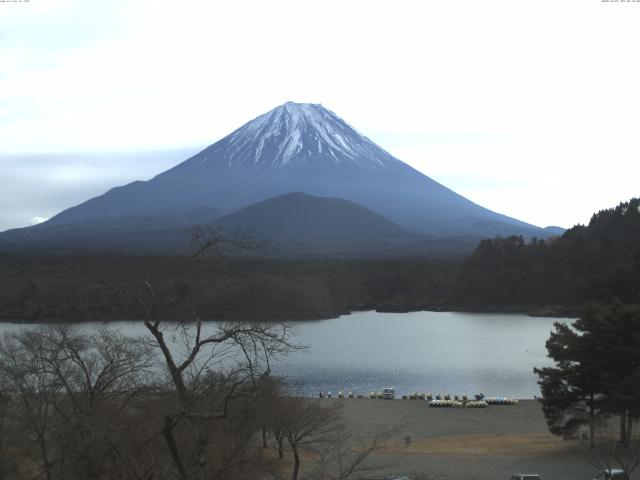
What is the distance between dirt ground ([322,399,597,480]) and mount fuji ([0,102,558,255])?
10104 centimetres

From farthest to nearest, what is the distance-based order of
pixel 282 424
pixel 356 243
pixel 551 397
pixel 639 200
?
pixel 356 243 → pixel 639 200 → pixel 551 397 → pixel 282 424

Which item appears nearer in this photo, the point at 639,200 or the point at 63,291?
the point at 63,291

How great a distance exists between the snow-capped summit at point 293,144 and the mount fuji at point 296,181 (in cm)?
15

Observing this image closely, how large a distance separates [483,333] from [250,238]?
126 feet

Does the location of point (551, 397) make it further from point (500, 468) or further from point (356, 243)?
point (356, 243)

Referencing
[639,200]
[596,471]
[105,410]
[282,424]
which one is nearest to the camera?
[105,410]

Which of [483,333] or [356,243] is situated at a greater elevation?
[356,243]

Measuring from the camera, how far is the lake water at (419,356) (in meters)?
24.9

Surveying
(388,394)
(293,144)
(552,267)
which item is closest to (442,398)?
(388,394)

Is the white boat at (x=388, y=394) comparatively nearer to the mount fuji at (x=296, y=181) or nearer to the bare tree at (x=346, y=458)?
the bare tree at (x=346, y=458)

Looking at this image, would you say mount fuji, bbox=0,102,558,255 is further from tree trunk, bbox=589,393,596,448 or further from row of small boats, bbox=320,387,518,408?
tree trunk, bbox=589,393,596,448

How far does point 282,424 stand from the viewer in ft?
34.8

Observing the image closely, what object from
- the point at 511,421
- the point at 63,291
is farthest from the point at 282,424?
the point at 63,291

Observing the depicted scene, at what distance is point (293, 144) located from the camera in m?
137
